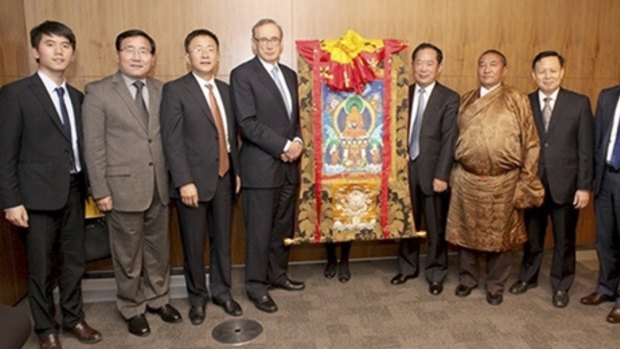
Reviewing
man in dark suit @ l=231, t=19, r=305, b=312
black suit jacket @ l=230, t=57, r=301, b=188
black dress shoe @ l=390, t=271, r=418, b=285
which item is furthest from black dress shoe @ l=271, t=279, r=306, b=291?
black suit jacket @ l=230, t=57, r=301, b=188

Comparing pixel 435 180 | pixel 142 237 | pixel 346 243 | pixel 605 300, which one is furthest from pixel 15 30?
pixel 605 300

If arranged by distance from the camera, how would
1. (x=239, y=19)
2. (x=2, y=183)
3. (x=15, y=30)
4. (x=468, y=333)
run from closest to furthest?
(x=2, y=183)
(x=468, y=333)
(x=15, y=30)
(x=239, y=19)

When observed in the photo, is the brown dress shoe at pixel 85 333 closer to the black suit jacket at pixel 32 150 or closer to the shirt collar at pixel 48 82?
the black suit jacket at pixel 32 150

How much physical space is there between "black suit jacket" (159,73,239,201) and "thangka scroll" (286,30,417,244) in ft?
2.12

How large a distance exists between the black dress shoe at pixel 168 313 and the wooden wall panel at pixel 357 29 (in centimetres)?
81

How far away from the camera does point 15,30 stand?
10.4 feet

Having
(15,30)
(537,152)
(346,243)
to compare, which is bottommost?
(346,243)

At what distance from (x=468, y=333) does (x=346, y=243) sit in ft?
3.58

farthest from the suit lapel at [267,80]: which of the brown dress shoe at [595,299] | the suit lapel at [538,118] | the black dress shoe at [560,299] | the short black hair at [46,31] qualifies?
the brown dress shoe at [595,299]

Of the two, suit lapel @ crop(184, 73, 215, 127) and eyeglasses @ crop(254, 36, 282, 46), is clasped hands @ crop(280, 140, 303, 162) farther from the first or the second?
eyeglasses @ crop(254, 36, 282, 46)

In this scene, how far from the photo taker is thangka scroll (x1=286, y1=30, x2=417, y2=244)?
3156 mm

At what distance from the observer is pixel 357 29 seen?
3.67 metres

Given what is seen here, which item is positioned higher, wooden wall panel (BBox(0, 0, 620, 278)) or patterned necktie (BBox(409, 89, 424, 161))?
wooden wall panel (BBox(0, 0, 620, 278))

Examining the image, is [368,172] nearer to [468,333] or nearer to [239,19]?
[468,333]
